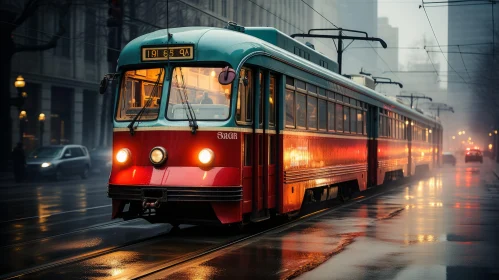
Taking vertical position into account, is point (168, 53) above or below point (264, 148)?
above

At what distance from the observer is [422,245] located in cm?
1196

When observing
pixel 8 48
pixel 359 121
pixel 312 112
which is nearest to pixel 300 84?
pixel 312 112

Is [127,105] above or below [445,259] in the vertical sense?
above

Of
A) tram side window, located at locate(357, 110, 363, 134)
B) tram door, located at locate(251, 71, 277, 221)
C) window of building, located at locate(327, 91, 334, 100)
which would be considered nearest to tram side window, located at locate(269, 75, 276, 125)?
tram door, located at locate(251, 71, 277, 221)

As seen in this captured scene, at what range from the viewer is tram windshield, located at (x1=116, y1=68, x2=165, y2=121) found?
1230 centimetres

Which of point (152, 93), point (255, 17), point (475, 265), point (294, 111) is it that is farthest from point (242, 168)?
point (255, 17)

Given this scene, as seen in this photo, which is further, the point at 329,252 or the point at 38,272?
the point at 329,252

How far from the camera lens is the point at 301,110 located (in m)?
15.3

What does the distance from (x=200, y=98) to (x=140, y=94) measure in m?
1.06

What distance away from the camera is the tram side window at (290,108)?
14.3 m

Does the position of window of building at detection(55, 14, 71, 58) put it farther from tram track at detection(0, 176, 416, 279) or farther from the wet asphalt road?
tram track at detection(0, 176, 416, 279)

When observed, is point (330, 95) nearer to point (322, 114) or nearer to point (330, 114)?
point (330, 114)

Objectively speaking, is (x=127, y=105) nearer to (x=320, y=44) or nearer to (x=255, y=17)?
(x=255, y=17)

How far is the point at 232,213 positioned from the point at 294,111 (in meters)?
3.43
